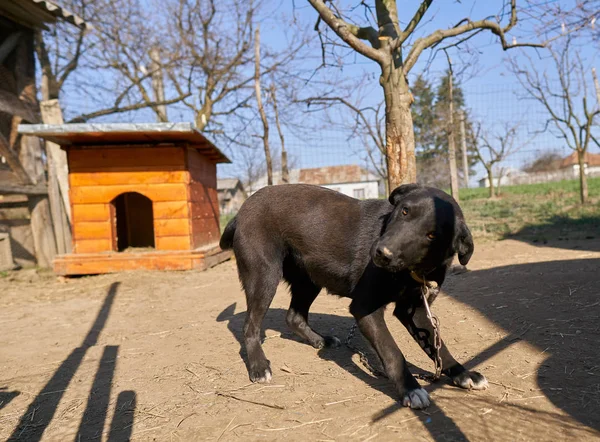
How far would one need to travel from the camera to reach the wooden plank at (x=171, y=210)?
298 inches

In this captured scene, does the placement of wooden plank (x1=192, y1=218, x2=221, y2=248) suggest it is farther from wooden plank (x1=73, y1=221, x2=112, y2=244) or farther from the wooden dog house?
wooden plank (x1=73, y1=221, x2=112, y2=244)

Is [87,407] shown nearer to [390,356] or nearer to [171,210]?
[390,356]

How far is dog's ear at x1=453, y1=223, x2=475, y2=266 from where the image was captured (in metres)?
2.49

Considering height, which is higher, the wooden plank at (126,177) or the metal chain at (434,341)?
the wooden plank at (126,177)

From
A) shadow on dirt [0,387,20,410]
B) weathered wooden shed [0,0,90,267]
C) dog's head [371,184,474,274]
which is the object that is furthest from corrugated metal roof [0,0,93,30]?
dog's head [371,184,474,274]

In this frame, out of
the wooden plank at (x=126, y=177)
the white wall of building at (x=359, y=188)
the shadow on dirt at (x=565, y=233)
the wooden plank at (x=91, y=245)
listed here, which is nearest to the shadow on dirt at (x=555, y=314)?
the shadow on dirt at (x=565, y=233)

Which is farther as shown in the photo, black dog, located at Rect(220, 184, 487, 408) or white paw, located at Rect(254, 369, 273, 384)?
white paw, located at Rect(254, 369, 273, 384)

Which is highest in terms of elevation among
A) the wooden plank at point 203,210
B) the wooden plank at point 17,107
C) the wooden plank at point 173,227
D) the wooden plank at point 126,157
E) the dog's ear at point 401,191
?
the wooden plank at point 17,107

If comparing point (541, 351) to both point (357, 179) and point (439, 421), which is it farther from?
point (357, 179)

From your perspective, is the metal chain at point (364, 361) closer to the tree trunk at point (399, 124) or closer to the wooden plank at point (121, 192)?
the tree trunk at point (399, 124)

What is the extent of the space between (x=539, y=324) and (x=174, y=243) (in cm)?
588

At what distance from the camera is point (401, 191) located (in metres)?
2.73

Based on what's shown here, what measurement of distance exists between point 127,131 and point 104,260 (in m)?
2.21

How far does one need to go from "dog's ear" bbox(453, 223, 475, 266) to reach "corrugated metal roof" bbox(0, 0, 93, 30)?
8190mm
